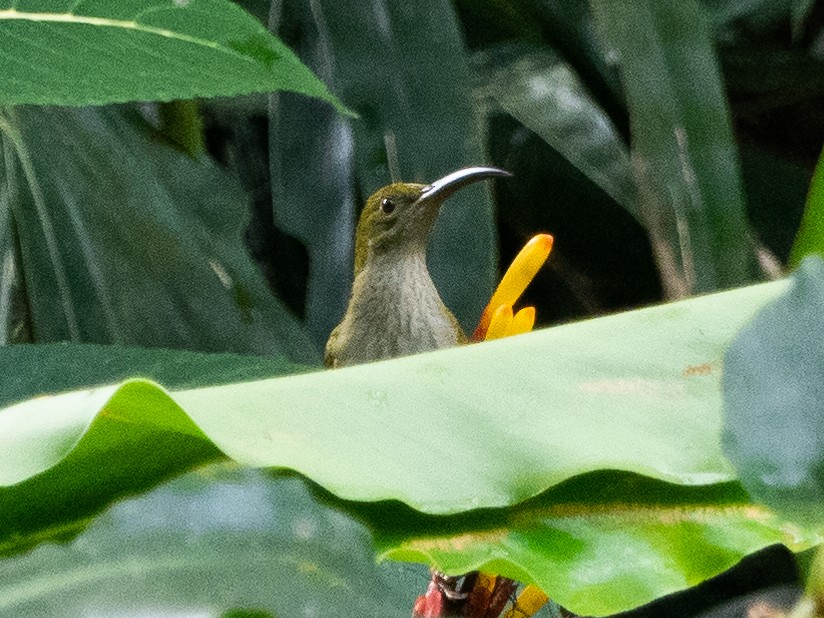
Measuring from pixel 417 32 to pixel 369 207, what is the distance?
35 centimetres

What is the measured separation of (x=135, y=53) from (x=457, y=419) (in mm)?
541

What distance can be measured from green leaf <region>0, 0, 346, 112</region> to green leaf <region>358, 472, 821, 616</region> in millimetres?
492

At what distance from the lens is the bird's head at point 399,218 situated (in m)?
1.92

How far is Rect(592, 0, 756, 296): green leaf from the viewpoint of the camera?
59.4 inches

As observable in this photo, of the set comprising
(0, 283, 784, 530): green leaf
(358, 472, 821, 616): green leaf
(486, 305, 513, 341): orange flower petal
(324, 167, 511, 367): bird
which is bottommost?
(324, 167, 511, 367): bird

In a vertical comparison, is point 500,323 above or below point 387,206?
above

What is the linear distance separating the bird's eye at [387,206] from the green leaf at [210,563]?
1652 mm

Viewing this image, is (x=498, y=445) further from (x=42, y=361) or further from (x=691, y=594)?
(x=691, y=594)

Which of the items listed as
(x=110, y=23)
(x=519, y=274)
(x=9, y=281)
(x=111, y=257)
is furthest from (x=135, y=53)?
(x=9, y=281)

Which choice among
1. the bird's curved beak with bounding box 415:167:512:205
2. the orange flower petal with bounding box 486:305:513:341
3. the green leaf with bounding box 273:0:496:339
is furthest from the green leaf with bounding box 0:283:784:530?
the green leaf with bounding box 273:0:496:339

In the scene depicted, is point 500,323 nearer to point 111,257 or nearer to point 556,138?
point 111,257

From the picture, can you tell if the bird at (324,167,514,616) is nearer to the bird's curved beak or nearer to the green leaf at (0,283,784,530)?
the bird's curved beak

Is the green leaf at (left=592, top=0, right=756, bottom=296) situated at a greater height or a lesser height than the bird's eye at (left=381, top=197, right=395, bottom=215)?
greater

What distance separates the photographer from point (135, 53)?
2.87 feet
